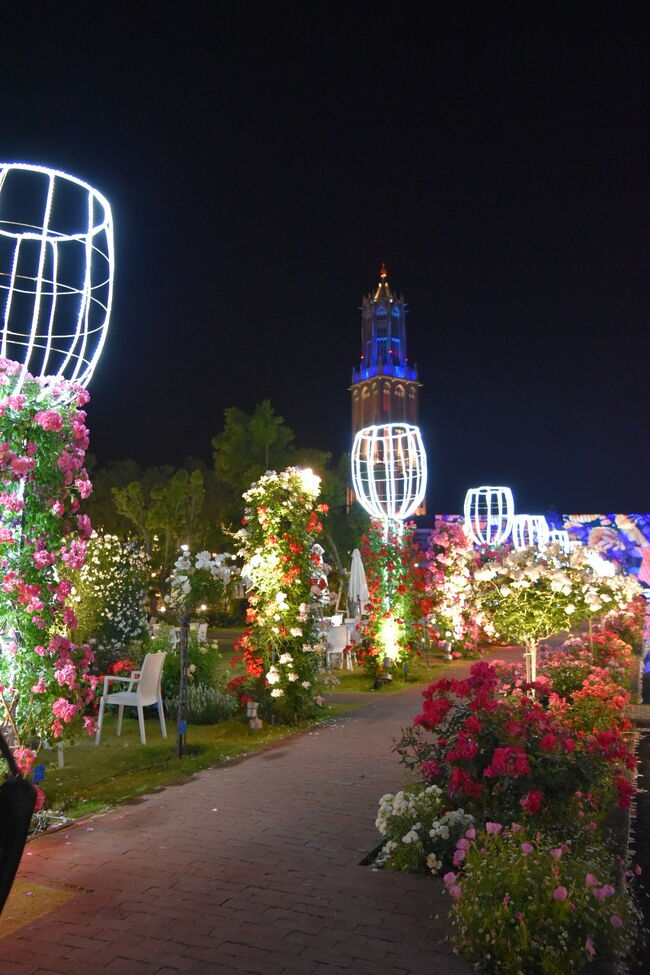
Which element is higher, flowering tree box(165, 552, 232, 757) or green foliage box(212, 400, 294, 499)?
green foliage box(212, 400, 294, 499)

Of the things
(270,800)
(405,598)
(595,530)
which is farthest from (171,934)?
(595,530)

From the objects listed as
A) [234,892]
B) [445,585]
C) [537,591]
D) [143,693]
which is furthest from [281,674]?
[445,585]

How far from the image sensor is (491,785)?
4.26m

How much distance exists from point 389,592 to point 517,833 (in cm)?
889

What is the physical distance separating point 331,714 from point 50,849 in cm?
532

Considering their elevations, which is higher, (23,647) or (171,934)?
(23,647)

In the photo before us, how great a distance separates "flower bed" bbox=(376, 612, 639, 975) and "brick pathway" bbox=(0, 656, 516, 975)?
239mm

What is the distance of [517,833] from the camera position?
138 inches

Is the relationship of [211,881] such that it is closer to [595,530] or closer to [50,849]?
[50,849]

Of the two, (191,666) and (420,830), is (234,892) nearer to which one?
(420,830)

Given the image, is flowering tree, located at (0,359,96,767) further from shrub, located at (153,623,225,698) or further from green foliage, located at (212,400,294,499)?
green foliage, located at (212,400,294,499)

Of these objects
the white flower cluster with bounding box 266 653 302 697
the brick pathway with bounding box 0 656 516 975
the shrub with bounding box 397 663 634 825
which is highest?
the white flower cluster with bounding box 266 653 302 697

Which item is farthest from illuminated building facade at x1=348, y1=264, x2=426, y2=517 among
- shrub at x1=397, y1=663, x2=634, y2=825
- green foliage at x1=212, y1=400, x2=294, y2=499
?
shrub at x1=397, y1=663, x2=634, y2=825

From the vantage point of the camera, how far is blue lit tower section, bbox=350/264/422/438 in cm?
8231
